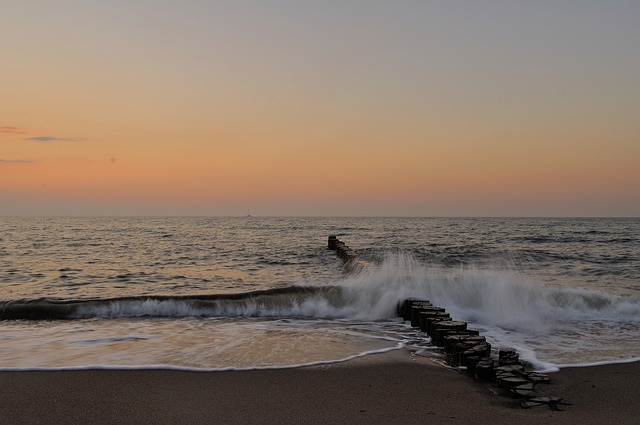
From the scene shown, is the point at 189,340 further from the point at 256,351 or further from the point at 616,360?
the point at 616,360

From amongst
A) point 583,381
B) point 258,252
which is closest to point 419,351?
point 583,381

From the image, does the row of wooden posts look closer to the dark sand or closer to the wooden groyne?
the wooden groyne

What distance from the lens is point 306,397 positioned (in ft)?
17.0

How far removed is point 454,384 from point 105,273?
14.0 meters

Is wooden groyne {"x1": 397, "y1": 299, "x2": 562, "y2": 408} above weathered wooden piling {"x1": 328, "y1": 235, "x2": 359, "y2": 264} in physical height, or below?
above

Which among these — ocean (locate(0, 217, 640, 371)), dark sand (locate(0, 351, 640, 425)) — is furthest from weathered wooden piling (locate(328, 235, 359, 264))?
dark sand (locate(0, 351, 640, 425))

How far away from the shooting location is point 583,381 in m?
5.81

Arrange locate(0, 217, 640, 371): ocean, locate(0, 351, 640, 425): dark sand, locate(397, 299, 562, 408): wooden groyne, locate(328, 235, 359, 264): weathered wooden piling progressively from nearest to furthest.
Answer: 1. locate(0, 351, 640, 425): dark sand
2. locate(397, 299, 562, 408): wooden groyne
3. locate(0, 217, 640, 371): ocean
4. locate(328, 235, 359, 264): weathered wooden piling

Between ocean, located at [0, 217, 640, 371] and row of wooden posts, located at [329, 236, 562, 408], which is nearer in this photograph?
row of wooden posts, located at [329, 236, 562, 408]

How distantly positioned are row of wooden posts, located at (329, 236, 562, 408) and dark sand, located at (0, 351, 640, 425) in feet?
0.51

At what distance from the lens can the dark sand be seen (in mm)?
4582

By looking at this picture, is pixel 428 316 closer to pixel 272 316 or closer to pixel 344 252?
pixel 272 316

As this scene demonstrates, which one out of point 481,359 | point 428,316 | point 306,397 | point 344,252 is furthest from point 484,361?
point 344,252

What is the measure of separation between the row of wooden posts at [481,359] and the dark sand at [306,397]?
156 mm
